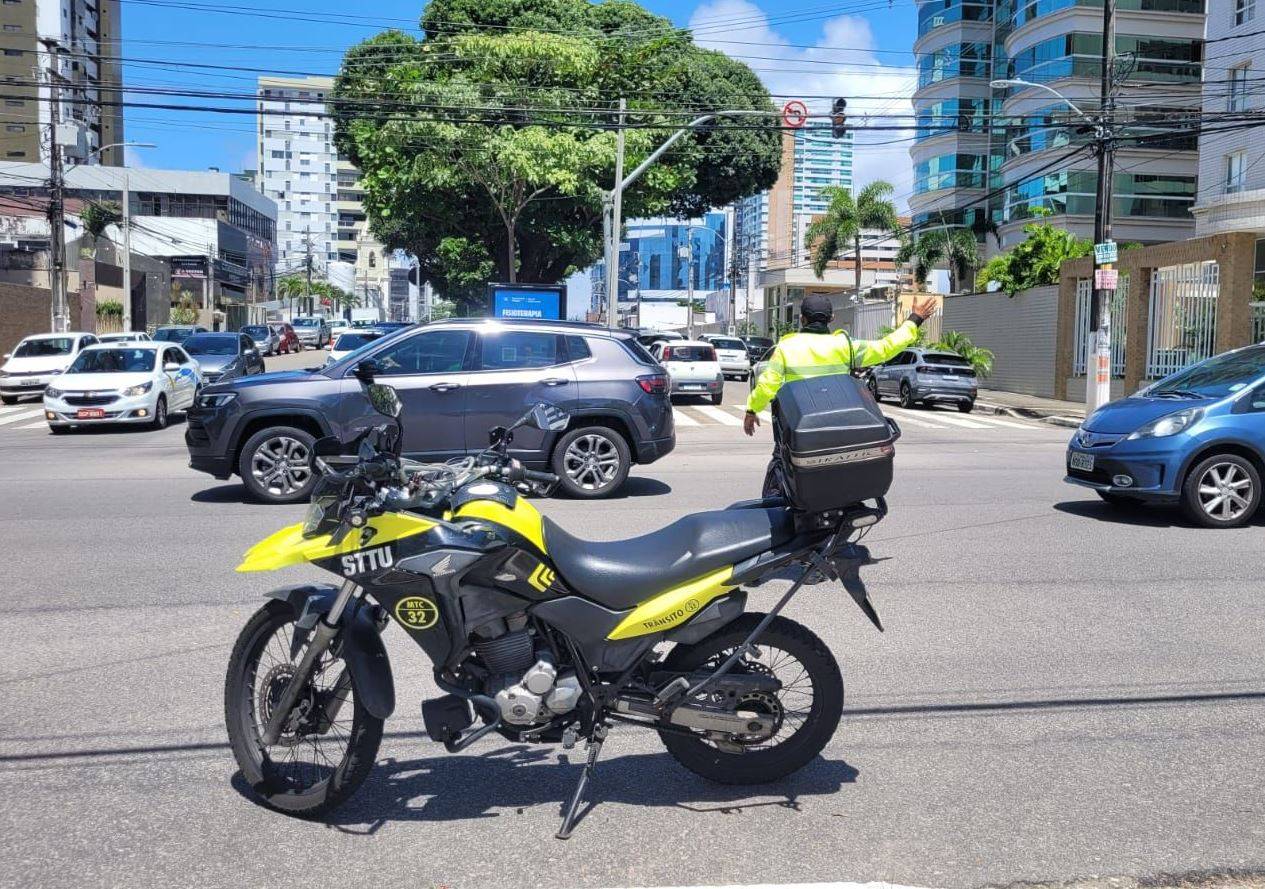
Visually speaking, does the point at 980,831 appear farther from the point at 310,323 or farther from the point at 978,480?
the point at 310,323

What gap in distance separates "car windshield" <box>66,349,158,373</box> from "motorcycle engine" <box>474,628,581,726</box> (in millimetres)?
19592

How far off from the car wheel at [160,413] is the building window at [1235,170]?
35767 mm

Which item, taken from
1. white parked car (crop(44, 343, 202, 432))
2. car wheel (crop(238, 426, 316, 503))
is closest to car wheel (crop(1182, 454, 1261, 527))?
car wheel (crop(238, 426, 316, 503))

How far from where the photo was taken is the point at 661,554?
4191mm

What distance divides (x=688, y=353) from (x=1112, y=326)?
10867 mm

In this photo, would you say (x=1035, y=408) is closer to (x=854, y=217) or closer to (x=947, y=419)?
(x=947, y=419)

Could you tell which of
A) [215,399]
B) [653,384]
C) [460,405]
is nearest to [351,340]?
[215,399]

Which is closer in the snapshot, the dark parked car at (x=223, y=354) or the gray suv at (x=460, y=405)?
the gray suv at (x=460, y=405)

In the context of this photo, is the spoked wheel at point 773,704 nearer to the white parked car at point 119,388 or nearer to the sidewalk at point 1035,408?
the white parked car at point 119,388

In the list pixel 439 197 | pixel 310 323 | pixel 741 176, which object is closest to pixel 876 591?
pixel 439 197

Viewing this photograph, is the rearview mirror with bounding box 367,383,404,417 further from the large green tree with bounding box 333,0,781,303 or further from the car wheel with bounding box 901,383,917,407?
the large green tree with bounding box 333,0,781,303

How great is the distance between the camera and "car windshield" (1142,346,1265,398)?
10.6m

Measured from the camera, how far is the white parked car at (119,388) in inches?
796

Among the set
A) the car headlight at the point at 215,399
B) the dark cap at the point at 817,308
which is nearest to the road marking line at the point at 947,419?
the car headlight at the point at 215,399
